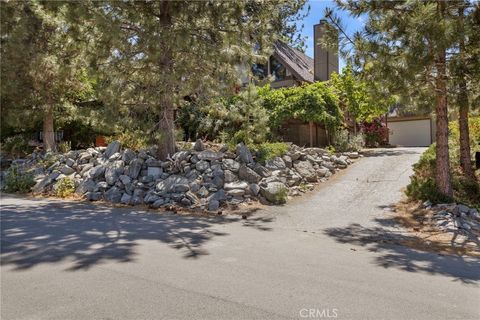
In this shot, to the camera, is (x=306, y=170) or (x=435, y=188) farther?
(x=306, y=170)

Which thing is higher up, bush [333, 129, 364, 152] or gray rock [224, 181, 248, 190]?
bush [333, 129, 364, 152]

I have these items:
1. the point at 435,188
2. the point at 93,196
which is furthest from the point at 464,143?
the point at 93,196

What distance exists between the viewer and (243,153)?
36.9 ft

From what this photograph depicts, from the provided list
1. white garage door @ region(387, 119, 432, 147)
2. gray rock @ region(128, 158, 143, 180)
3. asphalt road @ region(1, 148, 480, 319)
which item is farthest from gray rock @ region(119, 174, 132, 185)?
white garage door @ region(387, 119, 432, 147)

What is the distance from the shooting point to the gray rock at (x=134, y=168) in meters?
11.1

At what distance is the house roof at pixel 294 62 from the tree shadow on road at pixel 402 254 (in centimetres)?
1325

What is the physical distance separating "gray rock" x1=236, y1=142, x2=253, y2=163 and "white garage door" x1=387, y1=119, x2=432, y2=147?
52.4 feet

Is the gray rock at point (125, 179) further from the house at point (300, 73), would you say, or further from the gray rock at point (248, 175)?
the house at point (300, 73)

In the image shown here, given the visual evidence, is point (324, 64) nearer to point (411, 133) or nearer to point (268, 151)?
point (411, 133)

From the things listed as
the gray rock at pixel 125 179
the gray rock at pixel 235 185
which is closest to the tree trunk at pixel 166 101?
the gray rock at pixel 125 179

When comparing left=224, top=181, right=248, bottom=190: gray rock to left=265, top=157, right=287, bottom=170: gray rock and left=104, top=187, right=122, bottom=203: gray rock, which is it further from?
left=104, top=187, right=122, bottom=203: gray rock

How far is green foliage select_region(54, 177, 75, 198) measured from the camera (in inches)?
448

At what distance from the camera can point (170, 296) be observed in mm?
3996

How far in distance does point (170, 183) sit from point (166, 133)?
1535mm
